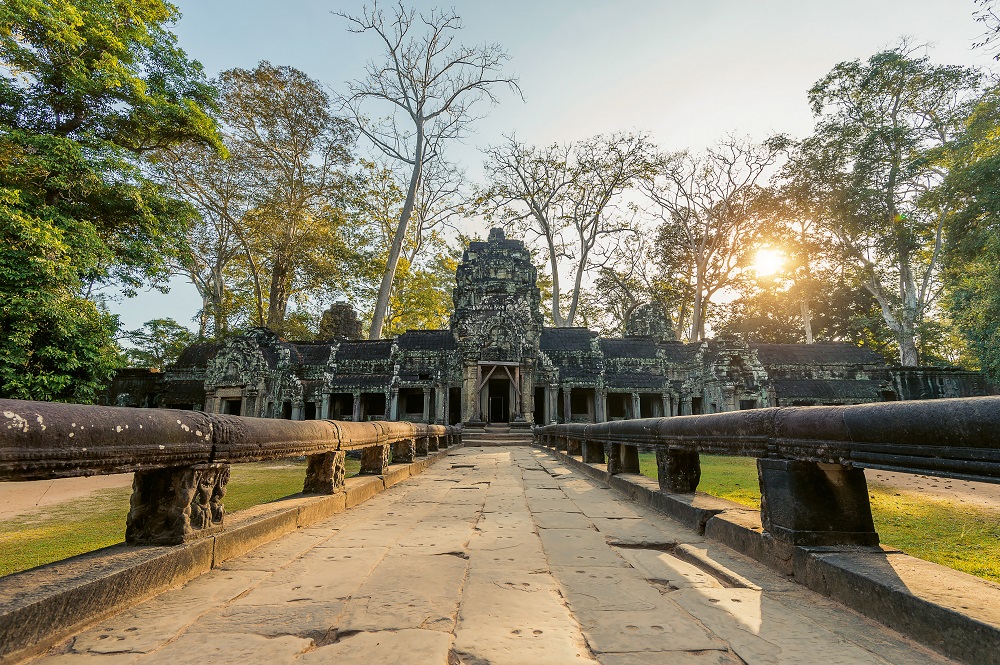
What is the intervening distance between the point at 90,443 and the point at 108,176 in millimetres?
15757

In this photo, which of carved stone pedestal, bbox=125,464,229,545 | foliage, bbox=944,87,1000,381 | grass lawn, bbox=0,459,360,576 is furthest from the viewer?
foliage, bbox=944,87,1000,381

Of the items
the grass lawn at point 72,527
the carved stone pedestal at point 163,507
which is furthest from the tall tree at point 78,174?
the carved stone pedestal at point 163,507

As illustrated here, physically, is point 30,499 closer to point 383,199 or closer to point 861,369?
point 383,199

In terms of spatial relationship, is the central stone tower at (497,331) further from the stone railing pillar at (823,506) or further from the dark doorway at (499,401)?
the stone railing pillar at (823,506)

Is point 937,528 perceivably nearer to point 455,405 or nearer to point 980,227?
point 980,227

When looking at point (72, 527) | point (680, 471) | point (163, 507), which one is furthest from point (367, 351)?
point (163, 507)

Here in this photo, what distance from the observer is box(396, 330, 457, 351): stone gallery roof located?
26.3m

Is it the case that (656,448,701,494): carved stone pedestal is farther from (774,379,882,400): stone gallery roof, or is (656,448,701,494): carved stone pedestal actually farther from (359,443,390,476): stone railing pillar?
(774,379,882,400): stone gallery roof

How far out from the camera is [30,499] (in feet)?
23.6

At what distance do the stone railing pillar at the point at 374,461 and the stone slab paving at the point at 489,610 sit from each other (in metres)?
2.77

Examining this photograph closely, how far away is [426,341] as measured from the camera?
1058 inches

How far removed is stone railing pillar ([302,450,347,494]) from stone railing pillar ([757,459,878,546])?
376cm

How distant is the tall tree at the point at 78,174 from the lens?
11.5m

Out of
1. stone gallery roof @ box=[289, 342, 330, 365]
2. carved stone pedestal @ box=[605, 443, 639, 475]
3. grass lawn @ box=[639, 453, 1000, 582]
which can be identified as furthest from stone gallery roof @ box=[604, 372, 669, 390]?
carved stone pedestal @ box=[605, 443, 639, 475]
